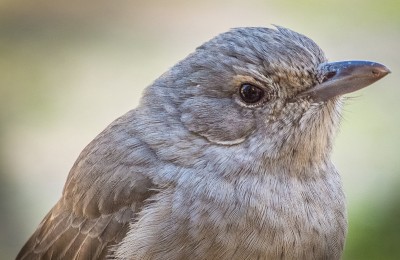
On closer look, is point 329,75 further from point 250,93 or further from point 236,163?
point 236,163

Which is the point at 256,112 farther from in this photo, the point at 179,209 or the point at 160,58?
the point at 160,58

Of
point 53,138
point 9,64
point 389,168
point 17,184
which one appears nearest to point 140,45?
point 9,64

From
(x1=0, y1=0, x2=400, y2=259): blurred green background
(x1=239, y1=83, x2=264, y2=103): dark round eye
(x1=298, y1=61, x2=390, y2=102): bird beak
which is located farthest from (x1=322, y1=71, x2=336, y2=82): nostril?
(x1=0, y1=0, x2=400, y2=259): blurred green background

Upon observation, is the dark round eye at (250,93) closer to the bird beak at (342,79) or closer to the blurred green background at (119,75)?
the bird beak at (342,79)

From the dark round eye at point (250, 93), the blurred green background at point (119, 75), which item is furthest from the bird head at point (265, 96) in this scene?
the blurred green background at point (119, 75)

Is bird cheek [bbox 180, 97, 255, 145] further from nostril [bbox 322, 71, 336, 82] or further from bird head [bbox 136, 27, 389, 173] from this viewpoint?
nostril [bbox 322, 71, 336, 82]

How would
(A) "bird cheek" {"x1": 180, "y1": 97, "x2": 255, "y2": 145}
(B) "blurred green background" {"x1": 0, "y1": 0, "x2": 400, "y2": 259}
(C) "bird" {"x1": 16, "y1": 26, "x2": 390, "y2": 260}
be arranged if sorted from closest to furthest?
(C) "bird" {"x1": 16, "y1": 26, "x2": 390, "y2": 260}, (A) "bird cheek" {"x1": 180, "y1": 97, "x2": 255, "y2": 145}, (B) "blurred green background" {"x1": 0, "y1": 0, "x2": 400, "y2": 259}

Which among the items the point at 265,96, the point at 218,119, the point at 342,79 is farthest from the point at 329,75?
the point at 218,119
